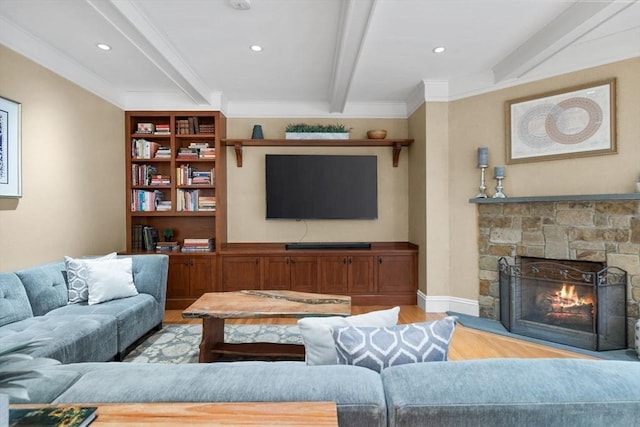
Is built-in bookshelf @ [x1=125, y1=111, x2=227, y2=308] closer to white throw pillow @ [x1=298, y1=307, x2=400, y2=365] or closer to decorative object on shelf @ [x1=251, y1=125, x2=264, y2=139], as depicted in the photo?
decorative object on shelf @ [x1=251, y1=125, x2=264, y2=139]

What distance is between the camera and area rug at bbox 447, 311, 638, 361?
2650mm

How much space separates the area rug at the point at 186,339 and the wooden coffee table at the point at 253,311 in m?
0.33

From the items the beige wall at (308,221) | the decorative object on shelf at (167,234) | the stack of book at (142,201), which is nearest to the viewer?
the stack of book at (142,201)

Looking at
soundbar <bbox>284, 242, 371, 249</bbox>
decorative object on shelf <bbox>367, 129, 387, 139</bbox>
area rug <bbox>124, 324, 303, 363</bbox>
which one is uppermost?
decorative object on shelf <bbox>367, 129, 387, 139</bbox>

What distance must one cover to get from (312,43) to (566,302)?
3344 millimetres

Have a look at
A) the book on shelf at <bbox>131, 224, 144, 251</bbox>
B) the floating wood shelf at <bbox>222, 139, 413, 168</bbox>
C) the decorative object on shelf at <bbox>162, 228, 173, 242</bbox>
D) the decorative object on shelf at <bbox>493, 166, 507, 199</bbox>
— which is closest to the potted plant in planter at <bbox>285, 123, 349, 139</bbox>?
the floating wood shelf at <bbox>222, 139, 413, 168</bbox>

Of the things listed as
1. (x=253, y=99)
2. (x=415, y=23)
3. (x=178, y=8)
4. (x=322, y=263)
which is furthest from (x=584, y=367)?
(x=253, y=99)

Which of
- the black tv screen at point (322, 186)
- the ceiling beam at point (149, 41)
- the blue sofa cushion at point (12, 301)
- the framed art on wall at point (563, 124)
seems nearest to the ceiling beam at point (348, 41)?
the black tv screen at point (322, 186)

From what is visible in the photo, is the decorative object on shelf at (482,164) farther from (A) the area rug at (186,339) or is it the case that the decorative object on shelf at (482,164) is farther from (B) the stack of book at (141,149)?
(B) the stack of book at (141,149)

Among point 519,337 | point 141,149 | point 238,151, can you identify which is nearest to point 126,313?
point 141,149

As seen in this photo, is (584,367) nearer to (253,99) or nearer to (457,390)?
(457,390)

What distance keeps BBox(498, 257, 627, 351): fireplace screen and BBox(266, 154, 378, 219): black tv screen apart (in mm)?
1792

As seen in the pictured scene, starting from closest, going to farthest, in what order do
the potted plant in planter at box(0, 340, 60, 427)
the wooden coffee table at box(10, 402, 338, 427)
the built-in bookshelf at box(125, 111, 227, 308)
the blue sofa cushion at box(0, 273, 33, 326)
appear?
the potted plant in planter at box(0, 340, 60, 427) < the wooden coffee table at box(10, 402, 338, 427) < the blue sofa cushion at box(0, 273, 33, 326) < the built-in bookshelf at box(125, 111, 227, 308)

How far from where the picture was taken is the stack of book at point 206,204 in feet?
13.8
